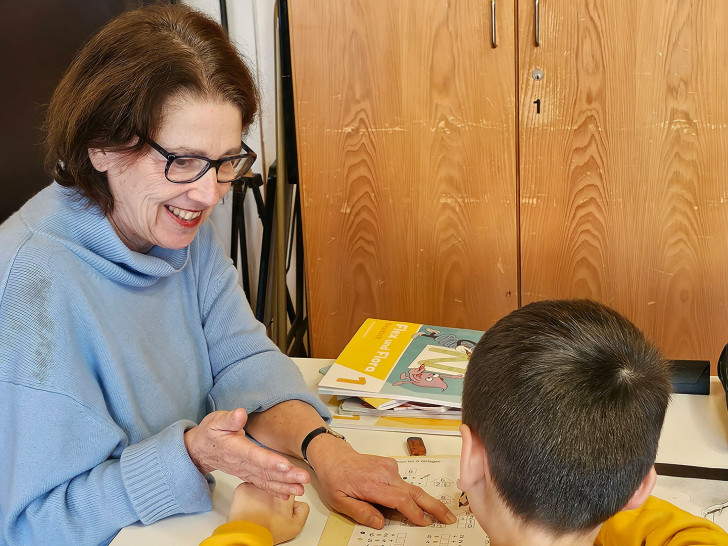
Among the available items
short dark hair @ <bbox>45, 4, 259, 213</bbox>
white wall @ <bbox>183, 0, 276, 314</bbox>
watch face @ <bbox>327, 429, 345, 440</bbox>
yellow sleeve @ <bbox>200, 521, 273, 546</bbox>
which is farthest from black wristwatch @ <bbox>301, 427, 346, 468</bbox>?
white wall @ <bbox>183, 0, 276, 314</bbox>

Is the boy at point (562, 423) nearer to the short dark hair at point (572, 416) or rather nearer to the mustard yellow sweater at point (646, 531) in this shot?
the short dark hair at point (572, 416)

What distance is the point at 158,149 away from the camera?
1178 mm

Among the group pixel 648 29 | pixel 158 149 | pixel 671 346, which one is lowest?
pixel 671 346

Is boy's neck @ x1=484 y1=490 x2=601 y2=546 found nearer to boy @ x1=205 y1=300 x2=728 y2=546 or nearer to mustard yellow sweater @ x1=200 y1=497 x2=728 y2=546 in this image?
boy @ x1=205 y1=300 x2=728 y2=546

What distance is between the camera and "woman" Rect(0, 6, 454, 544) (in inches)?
41.3

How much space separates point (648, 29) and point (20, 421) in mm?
1819

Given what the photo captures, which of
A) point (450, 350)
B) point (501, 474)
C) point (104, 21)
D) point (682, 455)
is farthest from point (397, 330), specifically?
point (104, 21)

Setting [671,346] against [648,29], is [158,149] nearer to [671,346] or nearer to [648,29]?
[648,29]

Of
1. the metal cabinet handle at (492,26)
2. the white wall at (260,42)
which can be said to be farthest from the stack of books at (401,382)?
the white wall at (260,42)

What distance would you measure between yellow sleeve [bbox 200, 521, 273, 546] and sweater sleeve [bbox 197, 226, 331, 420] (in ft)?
1.05

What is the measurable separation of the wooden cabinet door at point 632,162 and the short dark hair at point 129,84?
1205 millimetres

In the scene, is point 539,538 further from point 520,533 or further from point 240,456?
point 240,456

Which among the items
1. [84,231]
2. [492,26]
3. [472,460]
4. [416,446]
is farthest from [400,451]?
[492,26]

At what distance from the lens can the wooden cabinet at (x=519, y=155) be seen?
7.08 ft
